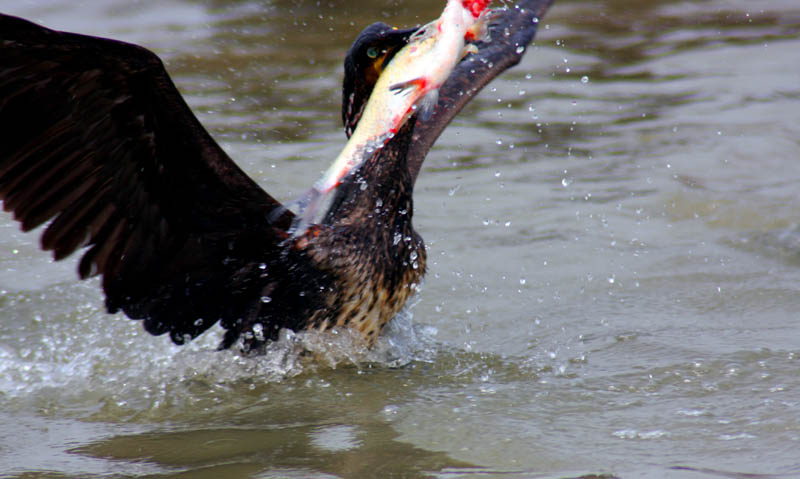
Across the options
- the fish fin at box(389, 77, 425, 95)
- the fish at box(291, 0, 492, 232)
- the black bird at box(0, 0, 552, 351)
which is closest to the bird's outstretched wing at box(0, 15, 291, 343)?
the black bird at box(0, 0, 552, 351)

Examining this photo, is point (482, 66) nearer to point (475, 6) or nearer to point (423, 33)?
point (423, 33)

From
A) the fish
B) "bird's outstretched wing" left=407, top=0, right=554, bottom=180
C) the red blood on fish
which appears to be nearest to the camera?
the fish

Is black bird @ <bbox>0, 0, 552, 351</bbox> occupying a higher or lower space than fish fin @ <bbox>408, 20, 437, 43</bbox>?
lower

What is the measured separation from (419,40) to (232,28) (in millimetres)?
7214

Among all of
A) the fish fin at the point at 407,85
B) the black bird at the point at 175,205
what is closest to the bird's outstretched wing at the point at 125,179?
the black bird at the point at 175,205

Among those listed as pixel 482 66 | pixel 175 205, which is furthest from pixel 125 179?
pixel 482 66

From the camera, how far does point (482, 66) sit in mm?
5566

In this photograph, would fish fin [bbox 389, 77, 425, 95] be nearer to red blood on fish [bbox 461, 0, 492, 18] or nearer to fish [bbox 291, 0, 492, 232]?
fish [bbox 291, 0, 492, 232]

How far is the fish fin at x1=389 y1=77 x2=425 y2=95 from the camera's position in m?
3.39

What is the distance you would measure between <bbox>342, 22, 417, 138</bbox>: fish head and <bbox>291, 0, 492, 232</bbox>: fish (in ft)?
1.70

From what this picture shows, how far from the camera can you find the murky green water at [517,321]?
3518mm

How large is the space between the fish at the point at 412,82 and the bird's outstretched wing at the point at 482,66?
1.66 m

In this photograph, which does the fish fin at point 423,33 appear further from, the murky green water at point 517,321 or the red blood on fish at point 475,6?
the murky green water at point 517,321

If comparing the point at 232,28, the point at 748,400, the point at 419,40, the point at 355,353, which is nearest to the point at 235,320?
the point at 355,353
